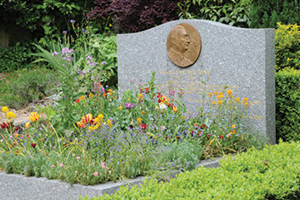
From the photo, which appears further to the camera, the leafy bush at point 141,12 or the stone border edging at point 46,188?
the leafy bush at point 141,12

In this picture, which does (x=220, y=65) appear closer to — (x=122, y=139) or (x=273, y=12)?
(x=273, y=12)

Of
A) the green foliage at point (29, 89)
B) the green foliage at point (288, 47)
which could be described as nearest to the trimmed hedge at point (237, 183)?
the green foliage at point (288, 47)

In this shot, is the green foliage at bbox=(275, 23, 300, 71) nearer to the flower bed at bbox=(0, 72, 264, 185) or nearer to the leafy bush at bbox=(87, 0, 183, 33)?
the flower bed at bbox=(0, 72, 264, 185)

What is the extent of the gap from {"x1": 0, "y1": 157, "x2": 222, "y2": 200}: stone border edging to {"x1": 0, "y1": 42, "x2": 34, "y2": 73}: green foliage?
6.89 metres

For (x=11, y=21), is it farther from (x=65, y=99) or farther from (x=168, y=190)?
(x=168, y=190)

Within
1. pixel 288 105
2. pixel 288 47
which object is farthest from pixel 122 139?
pixel 288 47

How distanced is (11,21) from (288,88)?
847 centimetres

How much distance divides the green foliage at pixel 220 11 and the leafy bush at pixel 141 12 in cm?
24

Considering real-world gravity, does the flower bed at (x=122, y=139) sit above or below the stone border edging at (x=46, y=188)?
above

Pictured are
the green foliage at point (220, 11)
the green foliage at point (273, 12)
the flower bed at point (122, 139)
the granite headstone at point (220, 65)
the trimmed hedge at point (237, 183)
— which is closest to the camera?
the trimmed hedge at point (237, 183)

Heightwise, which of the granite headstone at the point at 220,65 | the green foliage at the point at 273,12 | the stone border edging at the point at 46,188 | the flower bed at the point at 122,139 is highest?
the green foliage at the point at 273,12

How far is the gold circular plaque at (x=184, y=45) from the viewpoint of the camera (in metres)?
5.70

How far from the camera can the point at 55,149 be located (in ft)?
15.3

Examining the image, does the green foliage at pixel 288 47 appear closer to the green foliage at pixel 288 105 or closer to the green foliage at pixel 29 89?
the green foliage at pixel 288 105
